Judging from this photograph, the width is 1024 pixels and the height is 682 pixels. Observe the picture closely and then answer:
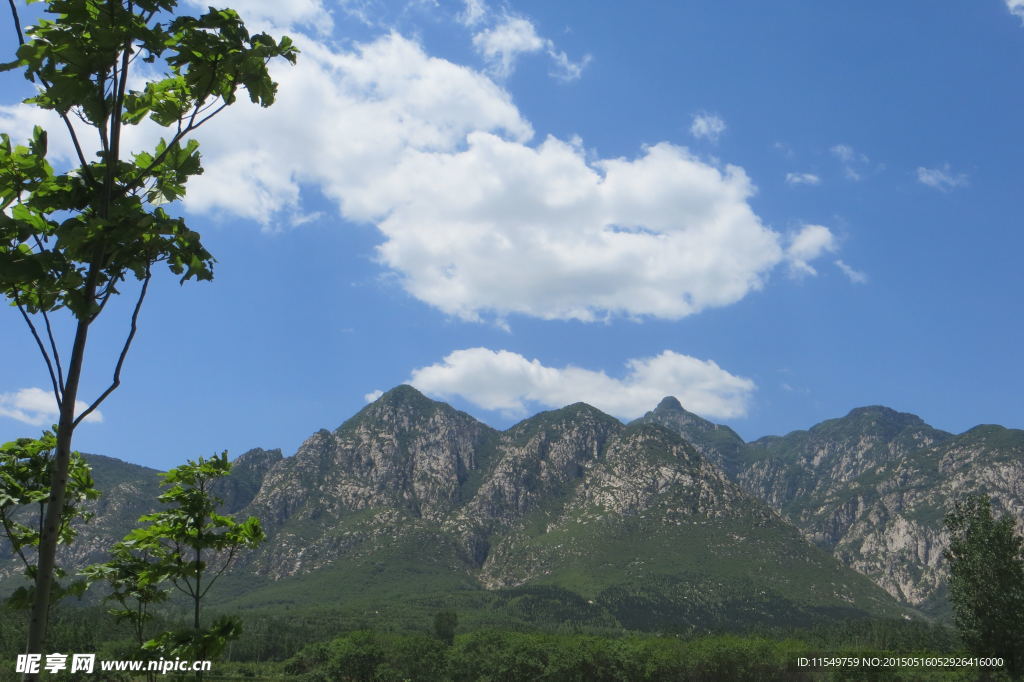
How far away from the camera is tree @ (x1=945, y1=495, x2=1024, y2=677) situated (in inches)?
2571

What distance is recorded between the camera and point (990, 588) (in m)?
65.6

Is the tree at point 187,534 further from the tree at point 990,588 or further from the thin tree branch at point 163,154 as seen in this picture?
the tree at point 990,588

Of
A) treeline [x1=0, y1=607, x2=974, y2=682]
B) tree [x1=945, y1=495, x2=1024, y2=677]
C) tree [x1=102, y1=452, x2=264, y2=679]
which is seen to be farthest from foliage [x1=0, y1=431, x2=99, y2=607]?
treeline [x1=0, y1=607, x2=974, y2=682]

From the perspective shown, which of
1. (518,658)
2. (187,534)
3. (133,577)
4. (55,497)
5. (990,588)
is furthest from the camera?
(518,658)

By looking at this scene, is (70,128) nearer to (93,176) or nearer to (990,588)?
(93,176)

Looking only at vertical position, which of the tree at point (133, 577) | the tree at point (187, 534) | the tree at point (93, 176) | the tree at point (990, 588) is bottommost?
the tree at point (990, 588)

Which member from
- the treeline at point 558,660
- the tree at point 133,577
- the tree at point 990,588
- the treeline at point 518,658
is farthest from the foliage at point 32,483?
the treeline at point 558,660

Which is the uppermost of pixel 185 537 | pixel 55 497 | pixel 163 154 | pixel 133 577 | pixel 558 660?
pixel 163 154

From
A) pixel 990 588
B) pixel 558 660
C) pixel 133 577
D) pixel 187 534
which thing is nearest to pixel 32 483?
pixel 187 534

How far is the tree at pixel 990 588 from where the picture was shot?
65.3m

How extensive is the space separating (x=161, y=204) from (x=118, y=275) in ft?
3.90

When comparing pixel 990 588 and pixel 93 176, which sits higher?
pixel 93 176

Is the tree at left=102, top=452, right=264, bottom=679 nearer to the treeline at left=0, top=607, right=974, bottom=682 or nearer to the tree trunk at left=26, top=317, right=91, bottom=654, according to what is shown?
the tree trunk at left=26, top=317, right=91, bottom=654

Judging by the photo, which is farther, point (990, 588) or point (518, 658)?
point (518, 658)
